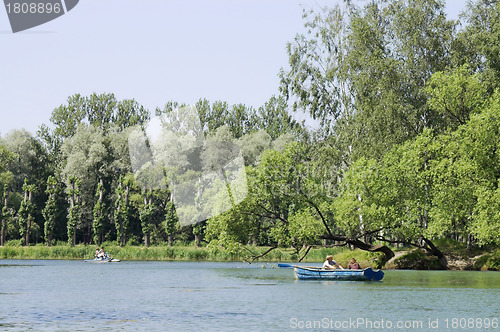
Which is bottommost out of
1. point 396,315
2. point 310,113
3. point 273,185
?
point 396,315

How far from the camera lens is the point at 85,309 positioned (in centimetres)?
2956

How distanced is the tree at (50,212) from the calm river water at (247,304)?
50.0 m

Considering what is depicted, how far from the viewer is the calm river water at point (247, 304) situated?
81.9 ft

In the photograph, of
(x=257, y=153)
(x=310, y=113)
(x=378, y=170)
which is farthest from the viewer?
(x=257, y=153)

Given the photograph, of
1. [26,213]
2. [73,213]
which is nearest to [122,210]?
[73,213]

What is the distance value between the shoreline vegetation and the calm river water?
9.37 metres

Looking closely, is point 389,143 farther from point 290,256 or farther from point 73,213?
point 73,213

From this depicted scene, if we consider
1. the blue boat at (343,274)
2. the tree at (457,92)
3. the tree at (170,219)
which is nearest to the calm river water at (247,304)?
the blue boat at (343,274)

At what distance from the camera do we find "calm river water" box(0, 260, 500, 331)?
983 inches

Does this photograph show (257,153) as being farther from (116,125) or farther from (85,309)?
(85,309)

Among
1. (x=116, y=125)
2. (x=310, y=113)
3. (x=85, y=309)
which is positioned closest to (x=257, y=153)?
(x=116, y=125)

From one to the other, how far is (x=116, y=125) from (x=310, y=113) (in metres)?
48.4

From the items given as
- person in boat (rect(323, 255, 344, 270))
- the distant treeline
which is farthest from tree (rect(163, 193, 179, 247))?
person in boat (rect(323, 255, 344, 270))

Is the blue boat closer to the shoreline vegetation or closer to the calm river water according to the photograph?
the calm river water
